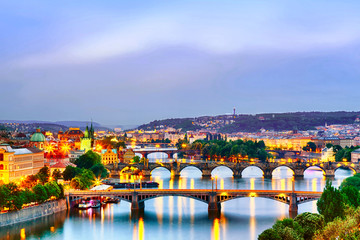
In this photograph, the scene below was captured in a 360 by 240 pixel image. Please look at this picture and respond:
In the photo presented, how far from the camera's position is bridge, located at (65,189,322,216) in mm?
46844

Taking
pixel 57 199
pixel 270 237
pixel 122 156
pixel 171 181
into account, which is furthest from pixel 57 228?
pixel 122 156

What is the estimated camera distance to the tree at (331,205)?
34562mm

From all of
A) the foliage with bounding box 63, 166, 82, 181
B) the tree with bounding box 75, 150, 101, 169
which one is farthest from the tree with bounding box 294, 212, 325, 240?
the tree with bounding box 75, 150, 101, 169

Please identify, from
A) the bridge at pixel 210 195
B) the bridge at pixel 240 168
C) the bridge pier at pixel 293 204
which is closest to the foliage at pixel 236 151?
the bridge at pixel 240 168

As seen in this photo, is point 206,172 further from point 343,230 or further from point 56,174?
point 343,230

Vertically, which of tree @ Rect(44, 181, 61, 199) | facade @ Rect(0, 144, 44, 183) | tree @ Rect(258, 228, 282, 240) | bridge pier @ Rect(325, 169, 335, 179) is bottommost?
tree @ Rect(258, 228, 282, 240)

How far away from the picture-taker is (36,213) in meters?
43.5

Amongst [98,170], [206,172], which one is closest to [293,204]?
[98,170]

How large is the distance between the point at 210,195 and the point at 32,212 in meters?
12.3

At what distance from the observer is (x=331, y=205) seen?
35.0m

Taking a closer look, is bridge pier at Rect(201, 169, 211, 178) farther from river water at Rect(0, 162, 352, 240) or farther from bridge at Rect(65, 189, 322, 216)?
bridge at Rect(65, 189, 322, 216)

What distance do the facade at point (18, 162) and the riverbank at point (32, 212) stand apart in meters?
5.49

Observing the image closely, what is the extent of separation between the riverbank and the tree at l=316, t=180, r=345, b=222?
17822 mm

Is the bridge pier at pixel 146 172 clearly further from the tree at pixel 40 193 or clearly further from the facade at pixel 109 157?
the tree at pixel 40 193
